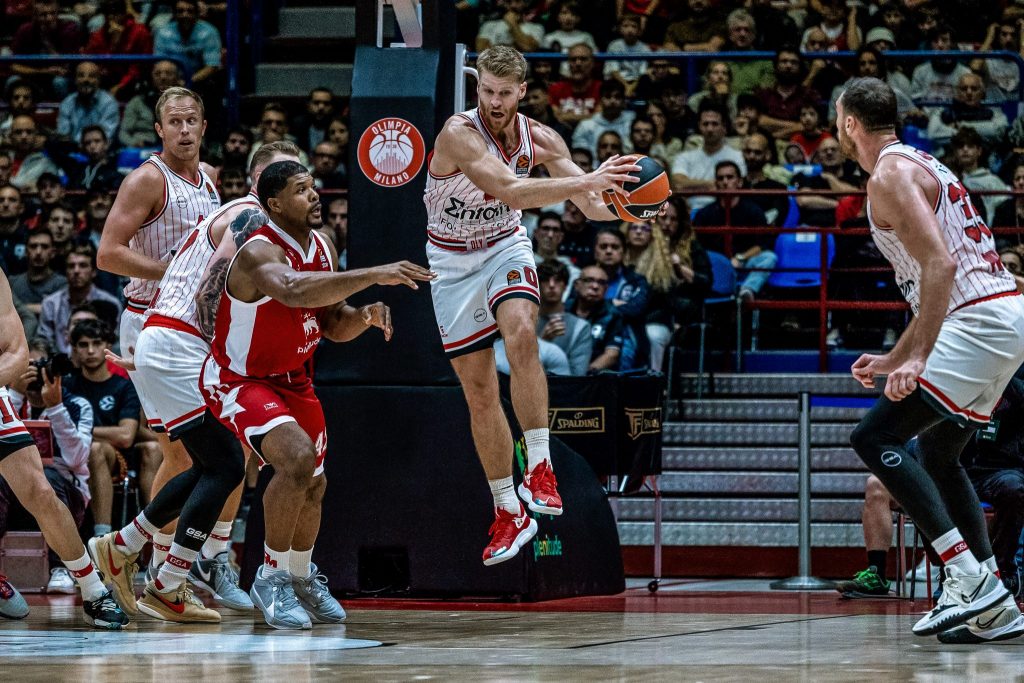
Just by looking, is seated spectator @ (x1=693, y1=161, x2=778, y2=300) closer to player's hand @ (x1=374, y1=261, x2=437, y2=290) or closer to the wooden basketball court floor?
the wooden basketball court floor

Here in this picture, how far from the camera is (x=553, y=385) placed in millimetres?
9180

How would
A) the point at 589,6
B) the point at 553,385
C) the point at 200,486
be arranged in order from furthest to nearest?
1. the point at 589,6
2. the point at 553,385
3. the point at 200,486

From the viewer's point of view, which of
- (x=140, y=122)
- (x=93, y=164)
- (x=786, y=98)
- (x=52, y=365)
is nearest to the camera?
(x=52, y=365)

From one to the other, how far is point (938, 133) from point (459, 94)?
22.4 ft

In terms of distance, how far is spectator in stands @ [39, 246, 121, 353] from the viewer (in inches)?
461

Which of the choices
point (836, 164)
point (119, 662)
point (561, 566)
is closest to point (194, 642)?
point (119, 662)

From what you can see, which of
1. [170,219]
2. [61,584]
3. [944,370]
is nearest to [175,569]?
[170,219]

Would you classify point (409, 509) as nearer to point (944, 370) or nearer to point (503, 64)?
point (503, 64)

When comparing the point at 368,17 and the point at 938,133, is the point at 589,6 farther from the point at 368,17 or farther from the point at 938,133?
the point at 368,17

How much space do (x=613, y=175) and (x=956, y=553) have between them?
6.66ft

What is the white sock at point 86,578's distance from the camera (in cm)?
680

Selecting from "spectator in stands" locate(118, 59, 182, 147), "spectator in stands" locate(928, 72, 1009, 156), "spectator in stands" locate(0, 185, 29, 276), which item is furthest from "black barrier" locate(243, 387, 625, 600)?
"spectator in stands" locate(118, 59, 182, 147)

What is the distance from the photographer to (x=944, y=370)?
19.1 ft

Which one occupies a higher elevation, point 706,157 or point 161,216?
point 706,157
